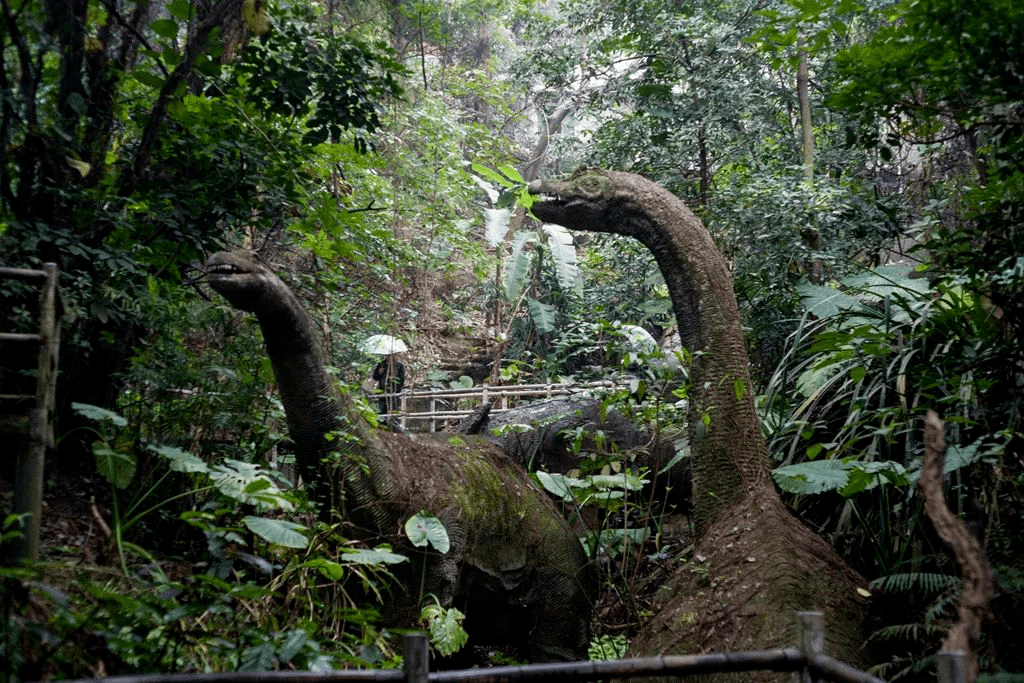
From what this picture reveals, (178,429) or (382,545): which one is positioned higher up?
(178,429)

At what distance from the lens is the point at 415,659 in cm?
214

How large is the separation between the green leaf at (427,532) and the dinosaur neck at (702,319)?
55.9 inches

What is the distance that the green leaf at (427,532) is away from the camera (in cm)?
416

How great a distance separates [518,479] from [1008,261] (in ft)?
10.2

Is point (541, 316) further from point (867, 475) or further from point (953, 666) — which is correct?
point (953, 666)

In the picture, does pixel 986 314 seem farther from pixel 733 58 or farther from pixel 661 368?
pixel 733 58

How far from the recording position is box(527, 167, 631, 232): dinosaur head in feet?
15.8

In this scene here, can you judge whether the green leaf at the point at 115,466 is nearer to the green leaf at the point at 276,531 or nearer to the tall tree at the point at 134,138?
the tall tree at the point at 134,138

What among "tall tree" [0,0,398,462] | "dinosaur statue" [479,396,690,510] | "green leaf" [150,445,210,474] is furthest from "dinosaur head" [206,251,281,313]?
"dinosaur statue" [479,396,690,510]

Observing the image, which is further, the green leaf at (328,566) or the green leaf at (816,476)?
the green leaf at (816,476)

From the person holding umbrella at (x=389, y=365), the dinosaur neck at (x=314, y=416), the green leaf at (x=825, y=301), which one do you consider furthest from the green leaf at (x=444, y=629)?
the person holding umbrella at (x=389, y=365)

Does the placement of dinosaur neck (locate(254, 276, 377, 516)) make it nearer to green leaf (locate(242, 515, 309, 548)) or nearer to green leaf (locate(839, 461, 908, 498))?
green leaf (locate(242, 515, 309, 548))

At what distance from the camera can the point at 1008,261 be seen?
3465 millimetres

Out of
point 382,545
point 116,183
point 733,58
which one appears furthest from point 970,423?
point 733,58
